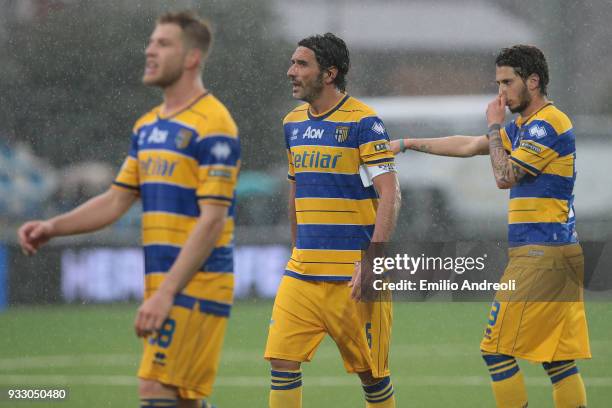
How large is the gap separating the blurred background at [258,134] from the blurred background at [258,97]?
24 millimetres

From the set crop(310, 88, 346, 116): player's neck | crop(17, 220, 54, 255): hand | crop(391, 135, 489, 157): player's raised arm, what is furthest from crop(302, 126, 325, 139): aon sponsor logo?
crop(17, 220, 54, 255): hand

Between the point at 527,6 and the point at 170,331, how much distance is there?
1198 centimetres

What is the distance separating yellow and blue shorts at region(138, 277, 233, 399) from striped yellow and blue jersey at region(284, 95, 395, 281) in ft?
4.66

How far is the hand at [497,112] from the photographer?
19.6 feet

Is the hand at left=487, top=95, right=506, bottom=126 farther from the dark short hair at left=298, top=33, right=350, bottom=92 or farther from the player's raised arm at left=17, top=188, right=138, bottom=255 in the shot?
the player's raised arm at left=17, top=188, right=138, bottom=255

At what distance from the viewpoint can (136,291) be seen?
12.7m

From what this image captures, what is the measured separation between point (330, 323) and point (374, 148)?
35.1 inches

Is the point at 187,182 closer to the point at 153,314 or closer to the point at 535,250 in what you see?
the point at 153,314

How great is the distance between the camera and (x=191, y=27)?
4.45 metres

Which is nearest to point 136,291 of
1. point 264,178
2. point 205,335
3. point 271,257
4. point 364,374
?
point 271,257

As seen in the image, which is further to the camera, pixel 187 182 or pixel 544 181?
pixel 544 181

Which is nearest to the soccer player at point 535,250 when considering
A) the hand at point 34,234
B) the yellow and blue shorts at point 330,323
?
the yellow and blue shorts at point 330,323

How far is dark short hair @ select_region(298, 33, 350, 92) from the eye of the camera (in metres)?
5.98

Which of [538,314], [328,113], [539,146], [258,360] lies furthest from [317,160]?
[258,360]
